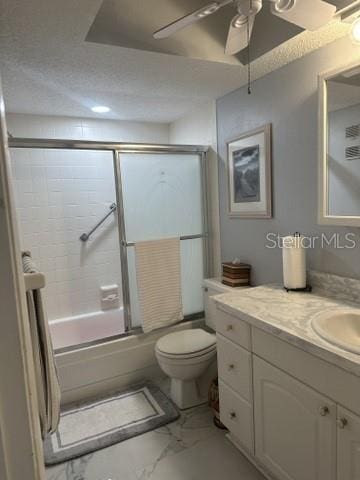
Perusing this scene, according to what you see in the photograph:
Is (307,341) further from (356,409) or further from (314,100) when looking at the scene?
(314,100)

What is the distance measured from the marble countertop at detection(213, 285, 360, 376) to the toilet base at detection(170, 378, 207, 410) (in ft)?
2.46

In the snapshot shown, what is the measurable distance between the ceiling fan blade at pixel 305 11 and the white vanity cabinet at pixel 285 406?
1216mm

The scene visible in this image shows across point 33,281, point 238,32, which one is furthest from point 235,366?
point 238,32

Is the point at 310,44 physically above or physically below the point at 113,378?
above

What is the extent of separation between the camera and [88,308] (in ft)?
10.3

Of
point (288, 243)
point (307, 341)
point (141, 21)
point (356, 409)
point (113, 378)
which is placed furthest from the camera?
point (113, 378)

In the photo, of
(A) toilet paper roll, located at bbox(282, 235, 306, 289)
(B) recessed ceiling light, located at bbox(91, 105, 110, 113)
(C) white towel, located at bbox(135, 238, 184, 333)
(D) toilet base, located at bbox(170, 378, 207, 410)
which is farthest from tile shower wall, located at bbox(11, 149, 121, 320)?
(A) toilet paper roll, located at bbox(282, 235, 306, 289)

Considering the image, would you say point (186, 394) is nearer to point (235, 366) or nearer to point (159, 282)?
point (235, 366)

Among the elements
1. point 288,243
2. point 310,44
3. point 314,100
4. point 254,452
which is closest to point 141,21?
point 310,44

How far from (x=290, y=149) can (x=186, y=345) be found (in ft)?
4.59

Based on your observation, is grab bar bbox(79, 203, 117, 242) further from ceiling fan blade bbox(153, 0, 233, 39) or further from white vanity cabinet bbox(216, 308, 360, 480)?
ceiling fan blade bbox(153, 0, 233, 39)

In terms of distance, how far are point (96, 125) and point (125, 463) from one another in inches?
106

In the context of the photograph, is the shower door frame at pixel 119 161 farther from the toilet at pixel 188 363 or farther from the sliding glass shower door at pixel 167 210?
the toilet at pixel 188 363

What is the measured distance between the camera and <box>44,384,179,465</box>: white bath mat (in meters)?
1.82
